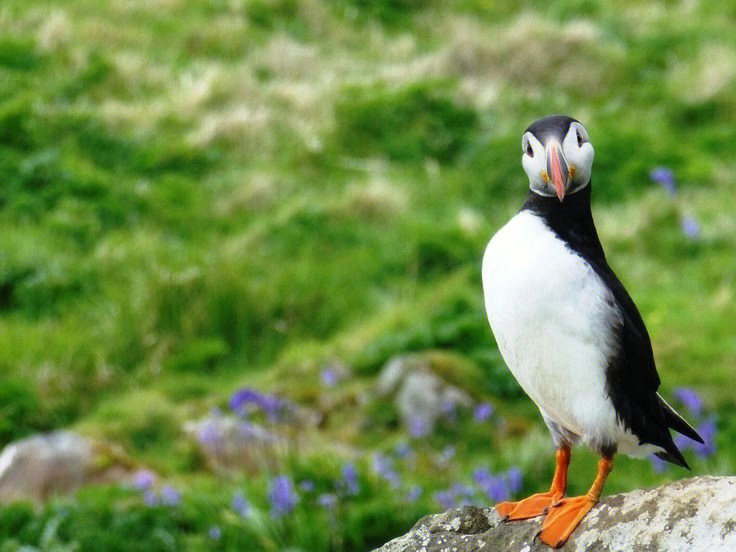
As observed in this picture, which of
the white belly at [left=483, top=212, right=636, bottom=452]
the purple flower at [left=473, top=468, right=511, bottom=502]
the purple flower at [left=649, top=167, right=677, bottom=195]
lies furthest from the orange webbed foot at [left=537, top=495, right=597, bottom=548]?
the purple flower at [left=649, top=167, right=677, bottom=195]

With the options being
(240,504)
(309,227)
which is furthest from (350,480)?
(309,227)

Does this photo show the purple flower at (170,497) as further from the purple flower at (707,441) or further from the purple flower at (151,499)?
the purple flower at (707,441)

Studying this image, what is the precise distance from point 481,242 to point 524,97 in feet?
11.0

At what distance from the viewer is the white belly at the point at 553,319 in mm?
2875

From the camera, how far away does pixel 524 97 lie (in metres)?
11.3

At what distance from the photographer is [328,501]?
16.8ft

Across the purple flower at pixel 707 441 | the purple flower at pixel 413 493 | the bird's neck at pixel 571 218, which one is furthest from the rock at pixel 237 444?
the bird's neck at pixel 571 218

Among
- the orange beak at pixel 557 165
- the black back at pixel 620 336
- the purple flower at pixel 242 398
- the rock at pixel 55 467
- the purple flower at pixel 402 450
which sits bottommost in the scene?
the rock at pixel 55 467

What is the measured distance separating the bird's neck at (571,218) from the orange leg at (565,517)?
0.60 m

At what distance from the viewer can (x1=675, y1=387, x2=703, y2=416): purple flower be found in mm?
6082

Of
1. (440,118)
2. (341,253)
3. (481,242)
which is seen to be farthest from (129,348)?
(440,118)

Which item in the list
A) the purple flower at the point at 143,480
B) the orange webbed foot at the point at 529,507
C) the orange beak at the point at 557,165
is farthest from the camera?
the purple flower at the point at 143,480

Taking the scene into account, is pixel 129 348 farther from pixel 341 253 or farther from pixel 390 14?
pixel 390 14

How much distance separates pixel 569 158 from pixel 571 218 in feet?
0.63
